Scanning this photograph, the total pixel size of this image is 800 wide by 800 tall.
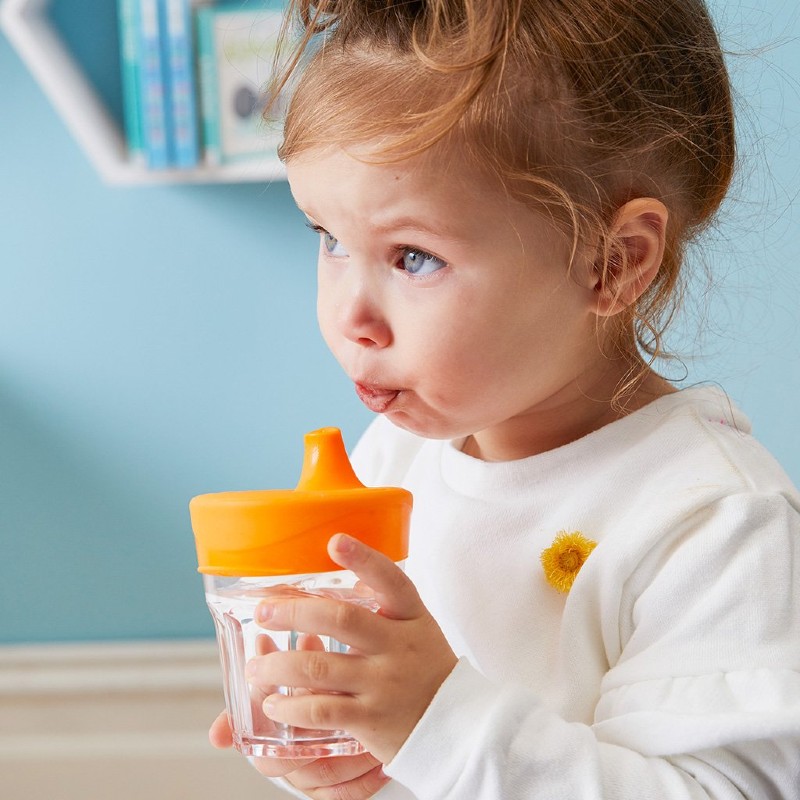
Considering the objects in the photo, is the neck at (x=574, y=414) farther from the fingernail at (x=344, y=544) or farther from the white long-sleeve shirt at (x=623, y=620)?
the fingernail at (x=344, y=544)

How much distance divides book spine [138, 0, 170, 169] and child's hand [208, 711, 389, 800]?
2.44 ft

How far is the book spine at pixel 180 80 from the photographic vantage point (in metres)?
1.21

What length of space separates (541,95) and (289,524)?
29 centimetres

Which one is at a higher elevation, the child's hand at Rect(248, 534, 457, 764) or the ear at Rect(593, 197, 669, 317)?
the ear at Rect(593, 197, 669, 317)

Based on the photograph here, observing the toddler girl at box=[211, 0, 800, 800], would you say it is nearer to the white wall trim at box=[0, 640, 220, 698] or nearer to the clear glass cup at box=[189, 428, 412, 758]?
the clear glass cup at box=[189, 428, 412, 758]

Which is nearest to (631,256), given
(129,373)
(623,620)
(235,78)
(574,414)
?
(574,414)

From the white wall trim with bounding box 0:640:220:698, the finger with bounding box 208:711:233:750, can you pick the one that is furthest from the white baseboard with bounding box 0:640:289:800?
the finger with bounding box 208:711:233:750

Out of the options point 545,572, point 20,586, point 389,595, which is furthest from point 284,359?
point 389,595

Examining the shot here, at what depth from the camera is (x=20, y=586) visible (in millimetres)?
1427

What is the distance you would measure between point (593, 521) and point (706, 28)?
0.34m

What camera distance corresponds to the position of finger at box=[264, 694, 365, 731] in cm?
56

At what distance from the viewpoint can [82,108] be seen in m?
1.23

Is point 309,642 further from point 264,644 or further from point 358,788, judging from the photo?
point 358,788

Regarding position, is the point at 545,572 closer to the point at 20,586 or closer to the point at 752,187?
the point at 752,187
